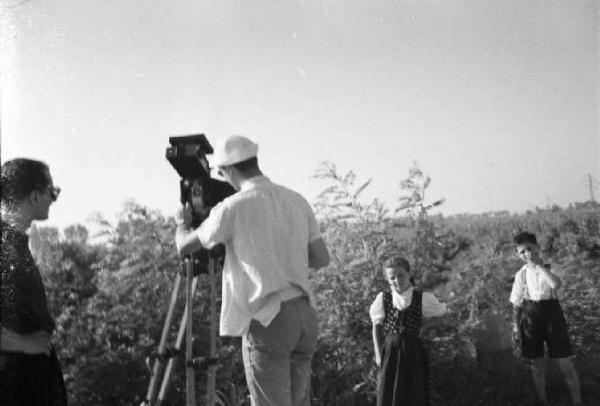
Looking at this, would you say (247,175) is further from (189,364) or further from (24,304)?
(24,304)

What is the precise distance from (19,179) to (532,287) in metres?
4.74

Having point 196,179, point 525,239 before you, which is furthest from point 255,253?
point 525,239

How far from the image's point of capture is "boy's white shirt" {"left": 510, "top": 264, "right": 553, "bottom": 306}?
557cm

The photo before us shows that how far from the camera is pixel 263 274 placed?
2627 millimetres

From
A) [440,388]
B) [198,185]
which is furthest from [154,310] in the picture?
[440,388]

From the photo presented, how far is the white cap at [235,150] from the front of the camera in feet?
9.10

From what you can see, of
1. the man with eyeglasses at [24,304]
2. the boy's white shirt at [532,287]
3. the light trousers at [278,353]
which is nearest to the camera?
the man with eyeglasses at [24,304]

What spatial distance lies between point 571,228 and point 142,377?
6910mm

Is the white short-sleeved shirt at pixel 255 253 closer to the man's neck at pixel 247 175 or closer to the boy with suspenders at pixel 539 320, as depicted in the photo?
the man's neck at pixel 247 175

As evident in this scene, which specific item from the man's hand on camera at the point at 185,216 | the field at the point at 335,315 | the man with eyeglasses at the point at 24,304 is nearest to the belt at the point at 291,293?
the man's hand on camera at the point at 185,216

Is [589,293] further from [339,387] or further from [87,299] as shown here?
[87,299]

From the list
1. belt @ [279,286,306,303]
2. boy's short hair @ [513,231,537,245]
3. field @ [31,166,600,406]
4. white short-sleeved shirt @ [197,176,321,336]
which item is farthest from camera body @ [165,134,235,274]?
boy's short hair @ [513,231,537,245]

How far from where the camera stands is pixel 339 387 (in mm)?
5152

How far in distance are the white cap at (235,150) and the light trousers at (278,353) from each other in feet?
2.28
